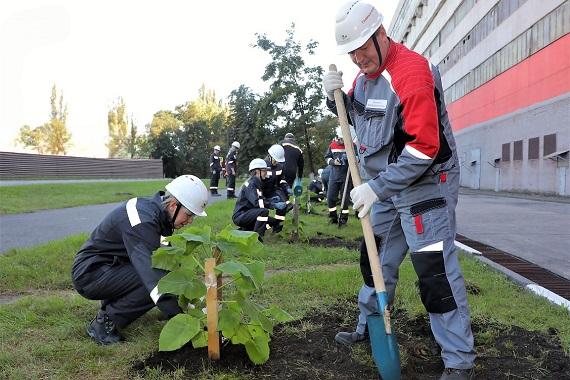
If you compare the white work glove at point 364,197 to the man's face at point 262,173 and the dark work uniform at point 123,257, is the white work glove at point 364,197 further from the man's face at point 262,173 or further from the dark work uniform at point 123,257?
the man's face at point 262,173

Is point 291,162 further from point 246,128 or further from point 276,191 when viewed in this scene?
point 246,128

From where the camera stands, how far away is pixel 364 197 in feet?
9.25

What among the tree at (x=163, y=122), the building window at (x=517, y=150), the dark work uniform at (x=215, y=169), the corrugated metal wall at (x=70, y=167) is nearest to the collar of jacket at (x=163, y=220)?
the dark work uniform at (x=215, y=169)

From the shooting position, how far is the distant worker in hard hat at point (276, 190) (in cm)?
820

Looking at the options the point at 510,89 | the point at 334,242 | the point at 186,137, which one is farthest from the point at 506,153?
the point at 186,137

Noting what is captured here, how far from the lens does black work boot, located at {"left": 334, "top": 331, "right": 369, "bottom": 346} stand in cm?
357

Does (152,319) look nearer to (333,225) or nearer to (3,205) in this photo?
(333,225)

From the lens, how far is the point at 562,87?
2225cm

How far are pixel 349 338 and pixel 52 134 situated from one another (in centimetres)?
5847

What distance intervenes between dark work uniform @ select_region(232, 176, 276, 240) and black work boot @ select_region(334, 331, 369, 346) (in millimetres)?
4163

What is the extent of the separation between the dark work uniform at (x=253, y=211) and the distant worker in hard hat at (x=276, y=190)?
0.72 feet

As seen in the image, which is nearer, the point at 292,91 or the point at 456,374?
the point at 456,374

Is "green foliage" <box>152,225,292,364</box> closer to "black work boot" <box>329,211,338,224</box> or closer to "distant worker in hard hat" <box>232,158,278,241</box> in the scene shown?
A: "distant worker in hard hat" <box>232,158,278,241</box>

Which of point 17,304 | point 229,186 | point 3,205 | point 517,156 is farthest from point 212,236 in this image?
point 517,156
